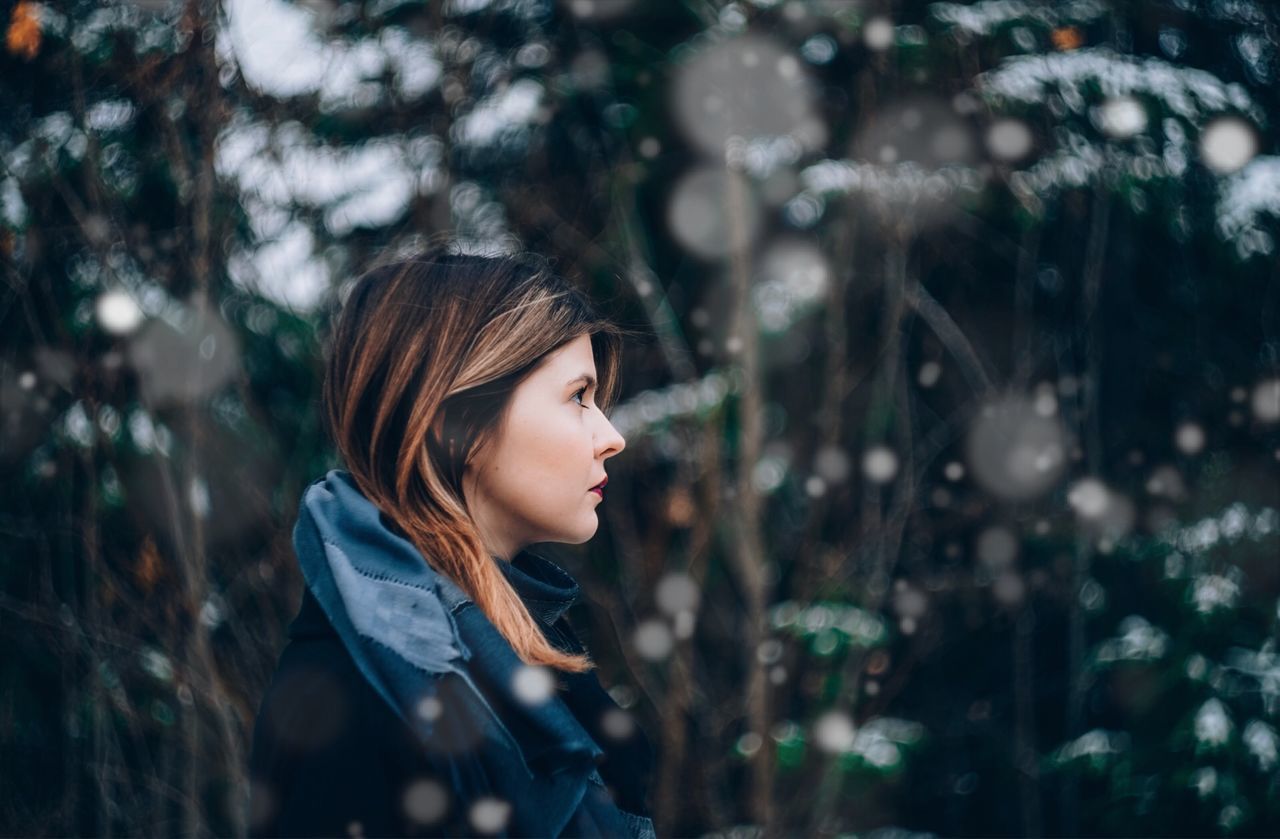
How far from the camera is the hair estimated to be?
1.57 metres

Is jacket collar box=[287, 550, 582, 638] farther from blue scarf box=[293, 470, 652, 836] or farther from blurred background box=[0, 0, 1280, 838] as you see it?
blurred background box=[0, 0, 1280, 838]

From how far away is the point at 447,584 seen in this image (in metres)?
1.52

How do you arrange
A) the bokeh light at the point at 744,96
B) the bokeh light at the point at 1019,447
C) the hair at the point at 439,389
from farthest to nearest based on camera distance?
the bokeh light at the point at 1019,447
the bokeh light at the point at 744,96
the hair at the point at 439,389

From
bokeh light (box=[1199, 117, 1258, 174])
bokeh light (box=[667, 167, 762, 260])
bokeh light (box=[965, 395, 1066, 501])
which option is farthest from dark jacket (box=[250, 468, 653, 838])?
bokeh light (box=[1199, 117, 1258, 174])

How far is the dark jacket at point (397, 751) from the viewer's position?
126 centimetres

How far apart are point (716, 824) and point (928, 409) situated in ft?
6.80

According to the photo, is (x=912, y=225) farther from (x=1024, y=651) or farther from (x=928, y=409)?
(x=1024, y=651)

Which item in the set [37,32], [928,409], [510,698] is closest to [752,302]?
[928,409]

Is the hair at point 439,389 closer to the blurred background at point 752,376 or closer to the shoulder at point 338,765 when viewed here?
the shoulder at point 338,765

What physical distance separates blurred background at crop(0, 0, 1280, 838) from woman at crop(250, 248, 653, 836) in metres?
1.78

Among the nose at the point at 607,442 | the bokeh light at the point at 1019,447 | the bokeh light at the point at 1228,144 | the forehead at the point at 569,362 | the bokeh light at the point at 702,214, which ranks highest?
the forehead at the point at 569,362

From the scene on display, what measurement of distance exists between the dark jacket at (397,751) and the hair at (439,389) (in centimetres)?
10

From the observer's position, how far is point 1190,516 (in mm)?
3889

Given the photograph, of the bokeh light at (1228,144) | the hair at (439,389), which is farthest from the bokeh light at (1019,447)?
the hair at (439,389)
